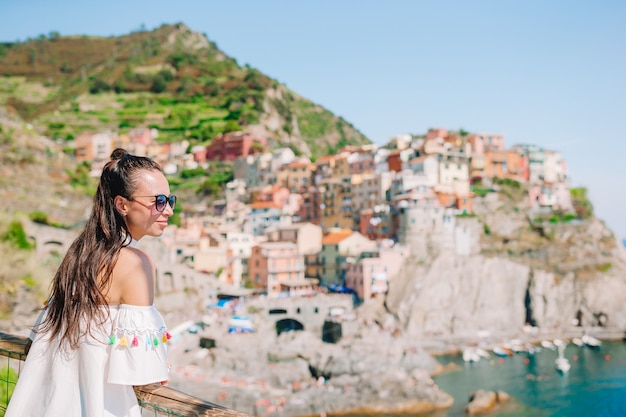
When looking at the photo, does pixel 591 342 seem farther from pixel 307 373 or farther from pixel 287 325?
pixel 307 373

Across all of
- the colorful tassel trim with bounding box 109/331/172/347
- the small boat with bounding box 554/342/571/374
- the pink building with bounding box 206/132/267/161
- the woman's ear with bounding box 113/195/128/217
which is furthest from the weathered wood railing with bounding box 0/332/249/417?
the pink building with bounding box 206/132/267/161

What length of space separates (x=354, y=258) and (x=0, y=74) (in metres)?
72.4

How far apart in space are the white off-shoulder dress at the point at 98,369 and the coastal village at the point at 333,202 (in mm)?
34730

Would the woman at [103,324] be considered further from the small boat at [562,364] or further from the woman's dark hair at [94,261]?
the small boat at [562,364]

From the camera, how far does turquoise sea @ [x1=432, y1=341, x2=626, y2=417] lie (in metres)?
24.4

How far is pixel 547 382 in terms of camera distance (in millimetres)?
28328

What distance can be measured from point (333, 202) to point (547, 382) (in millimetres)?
23086

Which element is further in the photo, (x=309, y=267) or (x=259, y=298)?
(x=309, y=267)

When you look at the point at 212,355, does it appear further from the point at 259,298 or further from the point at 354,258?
the point at 354,258

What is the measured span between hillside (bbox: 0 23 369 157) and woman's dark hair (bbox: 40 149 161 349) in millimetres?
63112

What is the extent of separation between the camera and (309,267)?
40.8m

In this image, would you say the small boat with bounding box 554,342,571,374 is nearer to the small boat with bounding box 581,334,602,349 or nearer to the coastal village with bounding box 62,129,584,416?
the small boat with bounding box 581,334,602,349

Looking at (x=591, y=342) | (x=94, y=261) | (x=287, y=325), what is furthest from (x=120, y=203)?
(x=591, y=342)

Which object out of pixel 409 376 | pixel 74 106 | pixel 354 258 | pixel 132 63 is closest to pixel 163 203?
pixel 409 376
